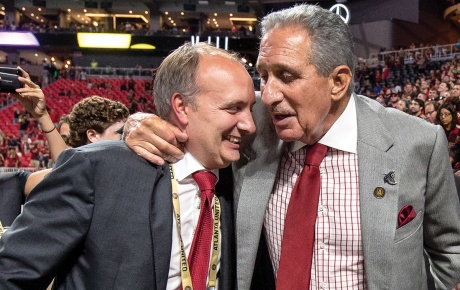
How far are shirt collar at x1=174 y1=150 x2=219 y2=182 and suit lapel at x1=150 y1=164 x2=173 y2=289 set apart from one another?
0.08 m

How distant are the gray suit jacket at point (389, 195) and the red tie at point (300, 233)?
0.08 m

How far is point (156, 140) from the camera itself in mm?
1349

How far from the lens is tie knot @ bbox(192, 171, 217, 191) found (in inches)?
54.5

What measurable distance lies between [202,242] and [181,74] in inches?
18.2

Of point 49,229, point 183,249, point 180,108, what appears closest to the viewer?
point 49,229

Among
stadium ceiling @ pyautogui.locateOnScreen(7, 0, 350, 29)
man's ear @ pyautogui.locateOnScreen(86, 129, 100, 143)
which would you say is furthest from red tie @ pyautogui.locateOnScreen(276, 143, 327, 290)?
stadium ceiling @ pyautogui.locateOnScreen(7, 0, 350, 29)

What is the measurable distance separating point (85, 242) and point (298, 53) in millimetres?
745

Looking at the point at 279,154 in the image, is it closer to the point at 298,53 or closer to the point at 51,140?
the point at 298,53

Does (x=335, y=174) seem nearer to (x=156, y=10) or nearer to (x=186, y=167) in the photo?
(x=186, y=167)

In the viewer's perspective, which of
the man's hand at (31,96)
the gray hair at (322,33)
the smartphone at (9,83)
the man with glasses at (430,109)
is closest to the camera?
the gray hair at (322,33)

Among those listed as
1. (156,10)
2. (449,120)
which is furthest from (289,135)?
(156,10)

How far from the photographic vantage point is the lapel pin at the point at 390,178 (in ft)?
4.53

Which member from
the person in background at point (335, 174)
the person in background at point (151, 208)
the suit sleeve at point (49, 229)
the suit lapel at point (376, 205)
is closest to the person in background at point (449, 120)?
the person in background at point (335, 174)

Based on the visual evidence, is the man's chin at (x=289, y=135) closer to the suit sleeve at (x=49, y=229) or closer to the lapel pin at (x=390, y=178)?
the lapel pin at (x=390, y=178)
